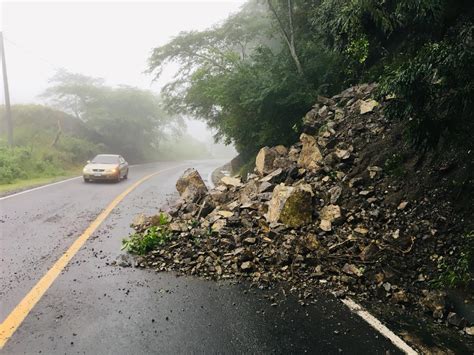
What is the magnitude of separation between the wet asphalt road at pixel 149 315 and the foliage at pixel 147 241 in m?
0.34

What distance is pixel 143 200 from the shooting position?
11.9 m

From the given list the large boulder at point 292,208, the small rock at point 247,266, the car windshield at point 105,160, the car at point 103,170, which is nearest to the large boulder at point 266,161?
the large boulder at point 292,208

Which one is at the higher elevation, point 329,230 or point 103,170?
point 103,170

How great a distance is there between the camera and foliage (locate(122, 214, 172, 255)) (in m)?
6.30

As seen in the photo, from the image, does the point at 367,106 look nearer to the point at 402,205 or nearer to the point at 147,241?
the point at 402,205

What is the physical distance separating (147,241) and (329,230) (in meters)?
3.21

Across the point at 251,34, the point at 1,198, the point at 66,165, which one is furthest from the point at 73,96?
the point at 1,198

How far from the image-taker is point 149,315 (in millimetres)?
4156

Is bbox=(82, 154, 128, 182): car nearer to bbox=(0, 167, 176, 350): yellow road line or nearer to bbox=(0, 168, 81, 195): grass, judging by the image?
bbox=(0, 168, 81, 195): grass

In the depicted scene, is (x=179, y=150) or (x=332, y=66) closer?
(x=332, y=66)

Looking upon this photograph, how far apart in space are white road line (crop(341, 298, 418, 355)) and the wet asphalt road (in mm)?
75

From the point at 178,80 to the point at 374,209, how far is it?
19755mm

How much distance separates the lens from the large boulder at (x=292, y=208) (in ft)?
21.4

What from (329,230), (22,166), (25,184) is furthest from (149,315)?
(22,166)
